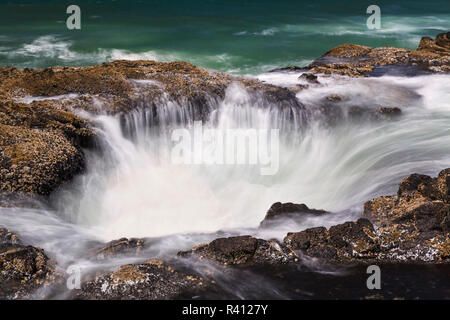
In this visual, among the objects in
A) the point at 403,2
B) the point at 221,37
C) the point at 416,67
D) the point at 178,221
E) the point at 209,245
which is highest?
the point at 403,2

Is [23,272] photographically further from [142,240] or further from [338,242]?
[338,242]

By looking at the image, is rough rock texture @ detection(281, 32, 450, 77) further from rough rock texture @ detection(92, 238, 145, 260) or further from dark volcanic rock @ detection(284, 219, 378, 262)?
rough rock texture @ detection(92, 238, 145, 260)

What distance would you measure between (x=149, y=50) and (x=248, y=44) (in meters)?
5.44

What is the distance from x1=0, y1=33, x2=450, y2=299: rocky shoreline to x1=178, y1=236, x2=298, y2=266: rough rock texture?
0.01 metres

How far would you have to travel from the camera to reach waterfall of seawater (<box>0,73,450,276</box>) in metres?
6.88

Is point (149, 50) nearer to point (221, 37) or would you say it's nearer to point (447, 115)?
point (221, 37)

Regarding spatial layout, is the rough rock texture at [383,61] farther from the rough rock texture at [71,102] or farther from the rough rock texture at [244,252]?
the rough rock texture at [244,252]

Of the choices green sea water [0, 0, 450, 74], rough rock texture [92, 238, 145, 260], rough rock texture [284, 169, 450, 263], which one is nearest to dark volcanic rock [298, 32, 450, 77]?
green sea water [0, 0, 450, 74]

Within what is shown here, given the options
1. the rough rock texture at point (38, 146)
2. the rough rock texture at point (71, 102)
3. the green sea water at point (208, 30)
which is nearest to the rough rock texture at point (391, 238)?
the rough rock texture at point (38, 146)

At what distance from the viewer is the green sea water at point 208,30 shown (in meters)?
22.0

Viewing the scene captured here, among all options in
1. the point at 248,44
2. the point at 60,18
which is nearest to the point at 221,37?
the point at 248,44

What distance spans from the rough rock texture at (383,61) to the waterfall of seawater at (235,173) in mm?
1343
